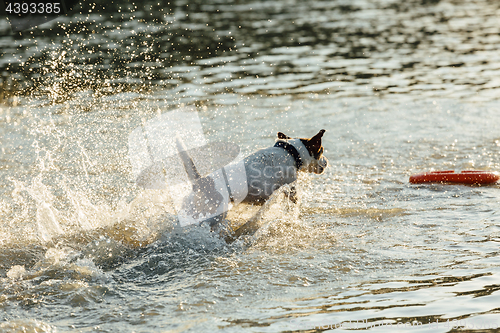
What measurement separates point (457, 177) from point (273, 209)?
9.70 ft

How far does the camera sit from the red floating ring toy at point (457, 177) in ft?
23.5

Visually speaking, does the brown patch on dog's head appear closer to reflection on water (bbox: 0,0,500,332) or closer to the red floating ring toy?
reflection on water (bbox: 0,0,500,332)

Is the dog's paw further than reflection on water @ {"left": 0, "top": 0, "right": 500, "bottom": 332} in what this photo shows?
Yes

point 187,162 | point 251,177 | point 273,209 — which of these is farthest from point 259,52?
point 187,162

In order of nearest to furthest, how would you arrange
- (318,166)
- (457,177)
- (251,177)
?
(251,177) < (318,166) < (457,177)

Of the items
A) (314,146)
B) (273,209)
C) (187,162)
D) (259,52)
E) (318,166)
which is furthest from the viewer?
(259,52)

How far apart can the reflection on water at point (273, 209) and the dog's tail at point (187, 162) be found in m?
0.52

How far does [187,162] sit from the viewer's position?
17.3 feet

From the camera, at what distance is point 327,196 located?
705cm

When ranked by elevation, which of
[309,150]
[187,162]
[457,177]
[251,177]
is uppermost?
[187,162]

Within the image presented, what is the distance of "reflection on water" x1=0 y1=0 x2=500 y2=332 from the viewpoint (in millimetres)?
4141

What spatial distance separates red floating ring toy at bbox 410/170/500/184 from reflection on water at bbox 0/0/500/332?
6.5 inches

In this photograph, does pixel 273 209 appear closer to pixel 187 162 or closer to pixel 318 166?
pixel 318 166

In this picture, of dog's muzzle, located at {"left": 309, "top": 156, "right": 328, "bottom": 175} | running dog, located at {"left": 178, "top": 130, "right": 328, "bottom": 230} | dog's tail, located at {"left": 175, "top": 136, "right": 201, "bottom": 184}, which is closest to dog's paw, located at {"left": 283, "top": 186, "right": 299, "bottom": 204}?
running dog, located at {"left": 178, "top": 130, "right": 328, "bottom": 230}
